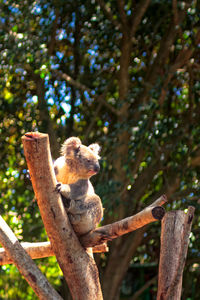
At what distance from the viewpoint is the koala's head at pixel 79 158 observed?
234 centimetres

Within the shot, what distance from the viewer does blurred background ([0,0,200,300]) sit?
4547 mm

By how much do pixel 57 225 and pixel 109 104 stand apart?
339 centimetres

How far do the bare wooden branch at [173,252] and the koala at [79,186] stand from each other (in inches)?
15.1

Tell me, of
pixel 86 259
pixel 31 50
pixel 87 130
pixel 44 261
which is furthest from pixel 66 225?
pixel 44 261

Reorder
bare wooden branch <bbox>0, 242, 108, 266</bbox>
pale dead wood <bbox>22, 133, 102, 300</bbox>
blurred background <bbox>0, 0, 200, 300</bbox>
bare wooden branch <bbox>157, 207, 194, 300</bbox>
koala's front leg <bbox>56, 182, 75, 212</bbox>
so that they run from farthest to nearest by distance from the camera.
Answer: blurred background <bbox>0, 0, 200, 300</bbox> < bare wooden branch <bbox>0, 242, 108, 266</bbox> < koala's front leg <bbox>56, 182, 75, 212</bbox> < bare wooden branch <bbox>157, 207, 194, 300</bbox> < pale dead wood <bbox>22, 133, 102, 300</bbox>

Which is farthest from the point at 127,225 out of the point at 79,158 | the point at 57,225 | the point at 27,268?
the point at 79,158

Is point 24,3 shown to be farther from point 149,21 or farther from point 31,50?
point 149,21

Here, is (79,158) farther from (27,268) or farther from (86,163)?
(27,268)

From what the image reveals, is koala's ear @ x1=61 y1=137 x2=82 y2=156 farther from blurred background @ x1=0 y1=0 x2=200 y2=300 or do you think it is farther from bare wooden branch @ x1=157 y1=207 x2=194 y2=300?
blurred background @ x1=0 y1=0 x2=200 y2=300

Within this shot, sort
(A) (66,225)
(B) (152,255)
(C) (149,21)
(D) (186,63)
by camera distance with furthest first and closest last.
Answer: (B) (152,255) → (C) (149,21) → (D) (186,63) → (A) (66,225)

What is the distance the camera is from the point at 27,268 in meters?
1.91

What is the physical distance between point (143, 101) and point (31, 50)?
1526 mm

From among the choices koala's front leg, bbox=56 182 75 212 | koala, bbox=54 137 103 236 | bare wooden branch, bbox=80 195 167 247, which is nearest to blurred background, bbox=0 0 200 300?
koala, bbox=54 137 103 236

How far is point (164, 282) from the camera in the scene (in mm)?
2057
